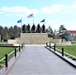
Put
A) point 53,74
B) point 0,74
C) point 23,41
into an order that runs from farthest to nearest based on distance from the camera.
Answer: point 23,41, point 53,74, point 0,74

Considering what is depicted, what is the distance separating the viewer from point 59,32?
4102 inches

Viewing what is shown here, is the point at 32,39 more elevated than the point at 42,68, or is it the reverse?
the point at 32,39

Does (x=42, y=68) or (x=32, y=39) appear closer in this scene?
(x=42, y=68)

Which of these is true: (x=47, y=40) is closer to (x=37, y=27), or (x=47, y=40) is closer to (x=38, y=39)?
(x=38, y=39)

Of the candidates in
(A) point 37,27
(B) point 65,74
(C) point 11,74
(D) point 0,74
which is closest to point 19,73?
(C) point 11,74

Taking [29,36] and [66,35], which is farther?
[66,35]

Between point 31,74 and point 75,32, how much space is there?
101531mm

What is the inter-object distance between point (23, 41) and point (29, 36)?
1.97 meters

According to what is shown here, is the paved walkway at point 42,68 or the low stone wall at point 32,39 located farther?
the low stone wall at point 32,39

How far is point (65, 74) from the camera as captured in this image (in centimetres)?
927

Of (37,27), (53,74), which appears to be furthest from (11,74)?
(37,27)

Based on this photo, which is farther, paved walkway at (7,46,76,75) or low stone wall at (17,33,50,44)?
low stone wall at (17,33,50,44)

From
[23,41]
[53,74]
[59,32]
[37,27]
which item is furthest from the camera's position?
[59,32]

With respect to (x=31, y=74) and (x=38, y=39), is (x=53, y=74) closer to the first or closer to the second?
(x=31, y=74)
